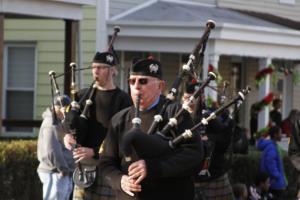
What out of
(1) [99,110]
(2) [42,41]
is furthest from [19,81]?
(1) [99,110]

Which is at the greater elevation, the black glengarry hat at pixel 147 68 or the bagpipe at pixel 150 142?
the black glengarry hat at pixel 147 68

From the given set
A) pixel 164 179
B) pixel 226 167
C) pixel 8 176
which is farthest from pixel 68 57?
pixel 164 179

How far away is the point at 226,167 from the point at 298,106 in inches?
622

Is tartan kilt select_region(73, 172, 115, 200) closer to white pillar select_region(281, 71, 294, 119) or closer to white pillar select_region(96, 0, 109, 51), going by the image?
white pillar select_region(96, 0, 109, 51)

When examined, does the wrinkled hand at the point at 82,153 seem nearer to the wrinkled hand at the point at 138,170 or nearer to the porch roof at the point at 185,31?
the wrinkled hand at the point at 138,170

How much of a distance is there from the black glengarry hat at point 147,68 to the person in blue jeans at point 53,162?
4.53 metres

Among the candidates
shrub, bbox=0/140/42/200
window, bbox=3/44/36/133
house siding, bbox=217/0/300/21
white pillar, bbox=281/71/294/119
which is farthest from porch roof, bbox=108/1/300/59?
shrub, bbox=0/140/42/200

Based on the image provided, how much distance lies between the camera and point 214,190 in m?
10.5

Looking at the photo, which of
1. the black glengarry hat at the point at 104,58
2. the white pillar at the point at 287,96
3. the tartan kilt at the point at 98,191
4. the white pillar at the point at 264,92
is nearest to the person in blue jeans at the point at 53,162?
the tartan kilt at the point at 98,191

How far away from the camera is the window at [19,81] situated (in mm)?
18891

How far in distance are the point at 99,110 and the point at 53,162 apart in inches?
87.5

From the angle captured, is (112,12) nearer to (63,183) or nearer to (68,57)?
(68,57)

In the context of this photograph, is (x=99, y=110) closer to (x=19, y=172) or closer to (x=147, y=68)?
(x=147, y=68)

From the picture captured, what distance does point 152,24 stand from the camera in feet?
59.3
